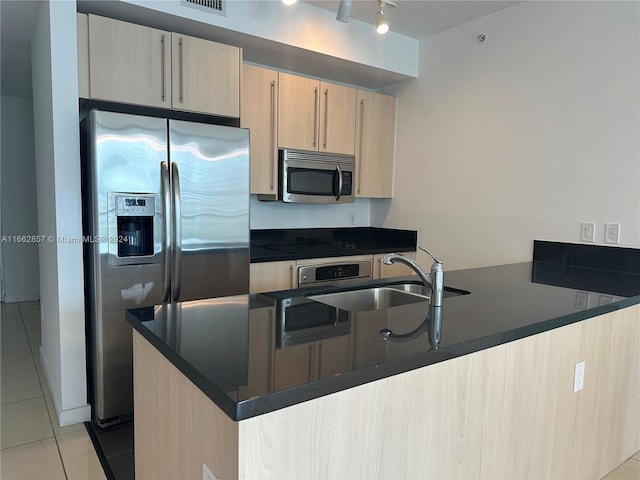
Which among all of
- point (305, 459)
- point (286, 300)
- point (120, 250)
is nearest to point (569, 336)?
point (286, 300)

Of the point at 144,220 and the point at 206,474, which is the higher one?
the point at 144,220

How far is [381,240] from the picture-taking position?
4.12 m

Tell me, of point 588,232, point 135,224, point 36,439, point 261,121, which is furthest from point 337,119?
point 36,439

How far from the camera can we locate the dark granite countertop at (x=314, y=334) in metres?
0.95

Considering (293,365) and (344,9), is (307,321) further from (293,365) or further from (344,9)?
(344,9)

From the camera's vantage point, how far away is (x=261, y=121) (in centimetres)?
318

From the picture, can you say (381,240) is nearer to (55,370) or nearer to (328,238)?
(328,238)

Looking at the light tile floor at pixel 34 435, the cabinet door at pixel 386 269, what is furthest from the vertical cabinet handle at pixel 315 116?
the light tile floor at pixel 34 435

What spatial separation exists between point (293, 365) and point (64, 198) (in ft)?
6.30

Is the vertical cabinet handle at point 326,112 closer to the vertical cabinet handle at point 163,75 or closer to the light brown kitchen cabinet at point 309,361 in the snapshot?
the vertical cabinet handle at point 163,75

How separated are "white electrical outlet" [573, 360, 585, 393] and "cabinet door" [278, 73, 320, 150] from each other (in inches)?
93.0

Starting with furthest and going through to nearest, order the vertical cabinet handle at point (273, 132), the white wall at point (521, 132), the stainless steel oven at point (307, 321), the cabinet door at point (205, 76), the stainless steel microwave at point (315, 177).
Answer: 1. the stainless steel microwave at point (315, 177)
2. the vertical cabinet handle at point (273, 132)
3. the cabinet door at point (205, 76)
4. the white wall at point (521, 132)
5. the stainless steel oven at point (307, 321)

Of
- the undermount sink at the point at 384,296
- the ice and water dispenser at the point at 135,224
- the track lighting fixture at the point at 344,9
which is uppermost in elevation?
the track lighting fixture at the point at 344,9

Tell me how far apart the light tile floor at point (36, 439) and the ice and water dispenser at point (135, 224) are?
3.32 feet
